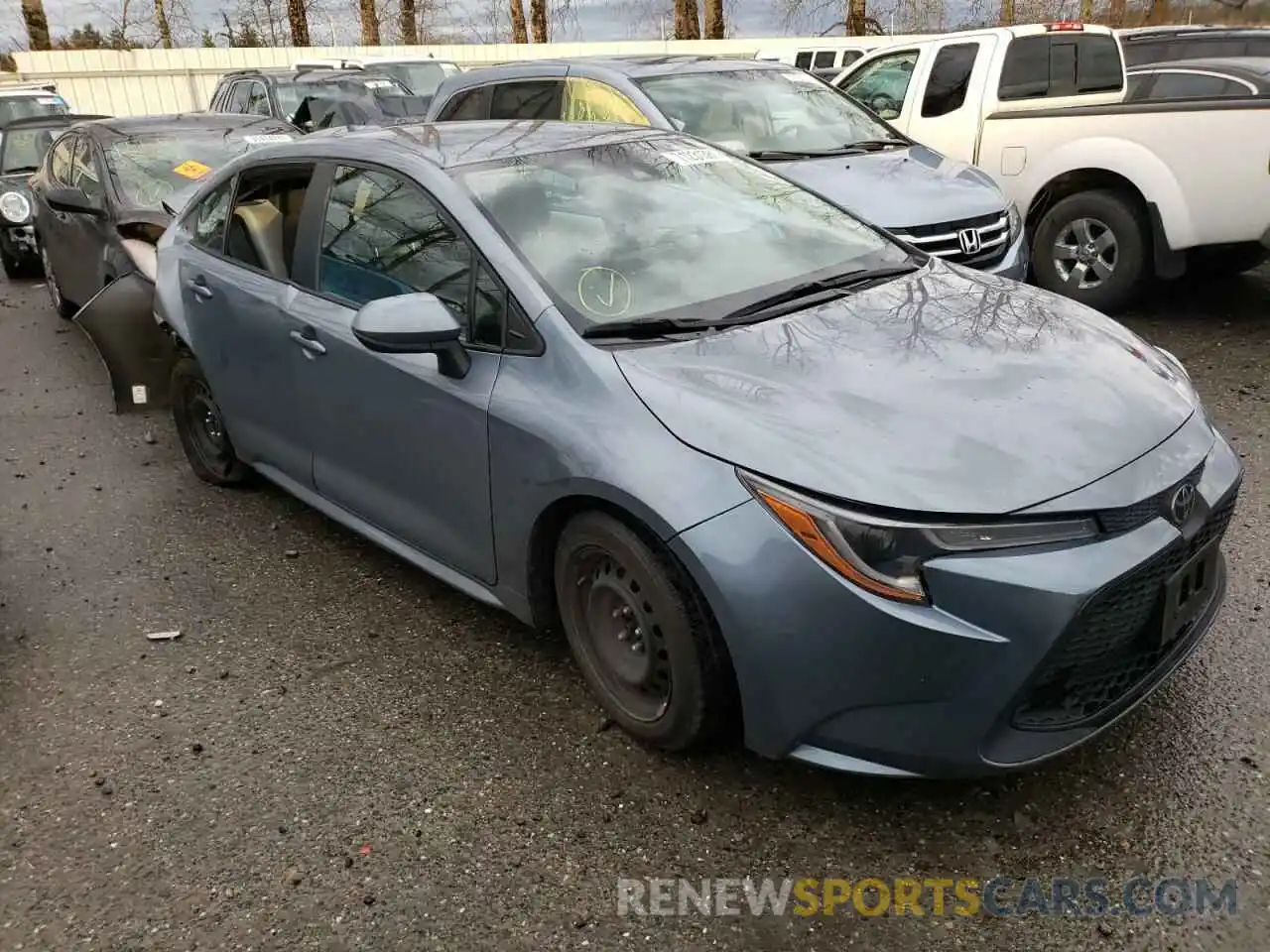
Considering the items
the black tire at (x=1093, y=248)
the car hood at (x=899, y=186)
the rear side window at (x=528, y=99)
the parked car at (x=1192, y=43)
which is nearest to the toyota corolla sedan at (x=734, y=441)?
the car hood at (x=899, y=186)

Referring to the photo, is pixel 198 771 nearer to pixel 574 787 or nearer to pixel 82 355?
pixel 574 787

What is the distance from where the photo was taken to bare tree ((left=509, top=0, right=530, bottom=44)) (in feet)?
104

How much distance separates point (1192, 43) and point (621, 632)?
10.7 metres

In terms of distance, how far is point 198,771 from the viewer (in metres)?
3.04

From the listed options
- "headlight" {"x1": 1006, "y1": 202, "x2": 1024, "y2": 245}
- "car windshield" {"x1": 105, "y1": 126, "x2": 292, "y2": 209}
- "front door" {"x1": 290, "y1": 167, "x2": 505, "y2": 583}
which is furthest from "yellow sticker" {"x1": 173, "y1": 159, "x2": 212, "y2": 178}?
"headlight" {"x1": 1006, "y1": 202, "x2": 1024, "y2": 245}

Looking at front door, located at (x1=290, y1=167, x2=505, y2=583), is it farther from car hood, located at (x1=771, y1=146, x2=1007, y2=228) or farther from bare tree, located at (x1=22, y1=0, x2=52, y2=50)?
bare tree, located at (x1=22, y1=0, x2=52, y2=50)

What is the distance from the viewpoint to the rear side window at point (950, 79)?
8.31m

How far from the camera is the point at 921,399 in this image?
265cm

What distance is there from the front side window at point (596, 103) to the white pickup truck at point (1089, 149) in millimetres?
2810

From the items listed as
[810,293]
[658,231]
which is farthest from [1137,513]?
[658,231]

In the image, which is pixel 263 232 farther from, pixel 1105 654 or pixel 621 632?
pixel 1105 654

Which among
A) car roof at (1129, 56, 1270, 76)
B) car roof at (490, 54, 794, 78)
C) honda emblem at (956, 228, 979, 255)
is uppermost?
car roof at (490, 54, 794, 78)

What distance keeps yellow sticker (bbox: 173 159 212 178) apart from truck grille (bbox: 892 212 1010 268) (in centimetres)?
470

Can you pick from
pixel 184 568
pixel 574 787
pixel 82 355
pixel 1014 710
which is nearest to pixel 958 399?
pixel 1014 710
